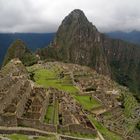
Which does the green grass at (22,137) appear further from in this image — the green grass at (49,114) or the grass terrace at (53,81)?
the grass terrace at (53,81)

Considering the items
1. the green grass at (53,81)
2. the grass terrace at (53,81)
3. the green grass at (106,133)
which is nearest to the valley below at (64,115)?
the green grass at (106,133)

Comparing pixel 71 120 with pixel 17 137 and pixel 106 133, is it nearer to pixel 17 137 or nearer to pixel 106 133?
pixel 106 133

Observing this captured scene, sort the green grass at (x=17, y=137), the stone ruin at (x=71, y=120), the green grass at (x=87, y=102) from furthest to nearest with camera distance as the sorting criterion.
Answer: the green grass at (x=87, y=102) < the stone ruin at (x=71, y=120) < the green grass at (x=17, y=137)

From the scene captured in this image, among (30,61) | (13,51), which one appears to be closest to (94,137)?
(30,61)

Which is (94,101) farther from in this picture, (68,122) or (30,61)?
(30,61)

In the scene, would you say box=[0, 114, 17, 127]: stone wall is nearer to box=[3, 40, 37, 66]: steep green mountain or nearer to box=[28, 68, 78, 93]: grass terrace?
box=[28, 68, 78, 93]: grass terrace
